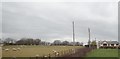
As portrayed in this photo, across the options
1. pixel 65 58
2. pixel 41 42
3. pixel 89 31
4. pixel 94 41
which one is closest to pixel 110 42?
pixel 94 41

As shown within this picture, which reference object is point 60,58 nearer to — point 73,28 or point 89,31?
point 73,28

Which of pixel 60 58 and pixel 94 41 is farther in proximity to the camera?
pixel 94 41

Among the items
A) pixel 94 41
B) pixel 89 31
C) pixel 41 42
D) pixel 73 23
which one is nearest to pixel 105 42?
pixel 94 41

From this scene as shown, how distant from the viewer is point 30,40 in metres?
116

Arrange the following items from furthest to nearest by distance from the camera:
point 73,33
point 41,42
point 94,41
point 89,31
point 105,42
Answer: point 105,42, point 94,41, point 41,42, point 89,31, point 73,33

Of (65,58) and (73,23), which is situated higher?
(73,23)

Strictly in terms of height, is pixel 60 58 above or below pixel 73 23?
below

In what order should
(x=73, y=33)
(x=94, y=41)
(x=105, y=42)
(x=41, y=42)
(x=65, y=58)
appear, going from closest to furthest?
(x=65, y=58), (x=73, y=33), (x=41, y=42), (x=94, y=41), (x=105, y=42)

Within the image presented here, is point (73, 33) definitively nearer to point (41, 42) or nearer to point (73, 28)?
point (73, 28)

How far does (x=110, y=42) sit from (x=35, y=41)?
57.0m

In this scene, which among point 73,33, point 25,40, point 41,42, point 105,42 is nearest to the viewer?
point 73,33

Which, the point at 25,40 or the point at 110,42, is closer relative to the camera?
the point at 25,40

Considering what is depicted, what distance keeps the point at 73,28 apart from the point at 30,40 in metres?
34.8

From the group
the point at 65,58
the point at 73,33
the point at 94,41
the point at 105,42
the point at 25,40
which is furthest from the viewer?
the point at 105,42
